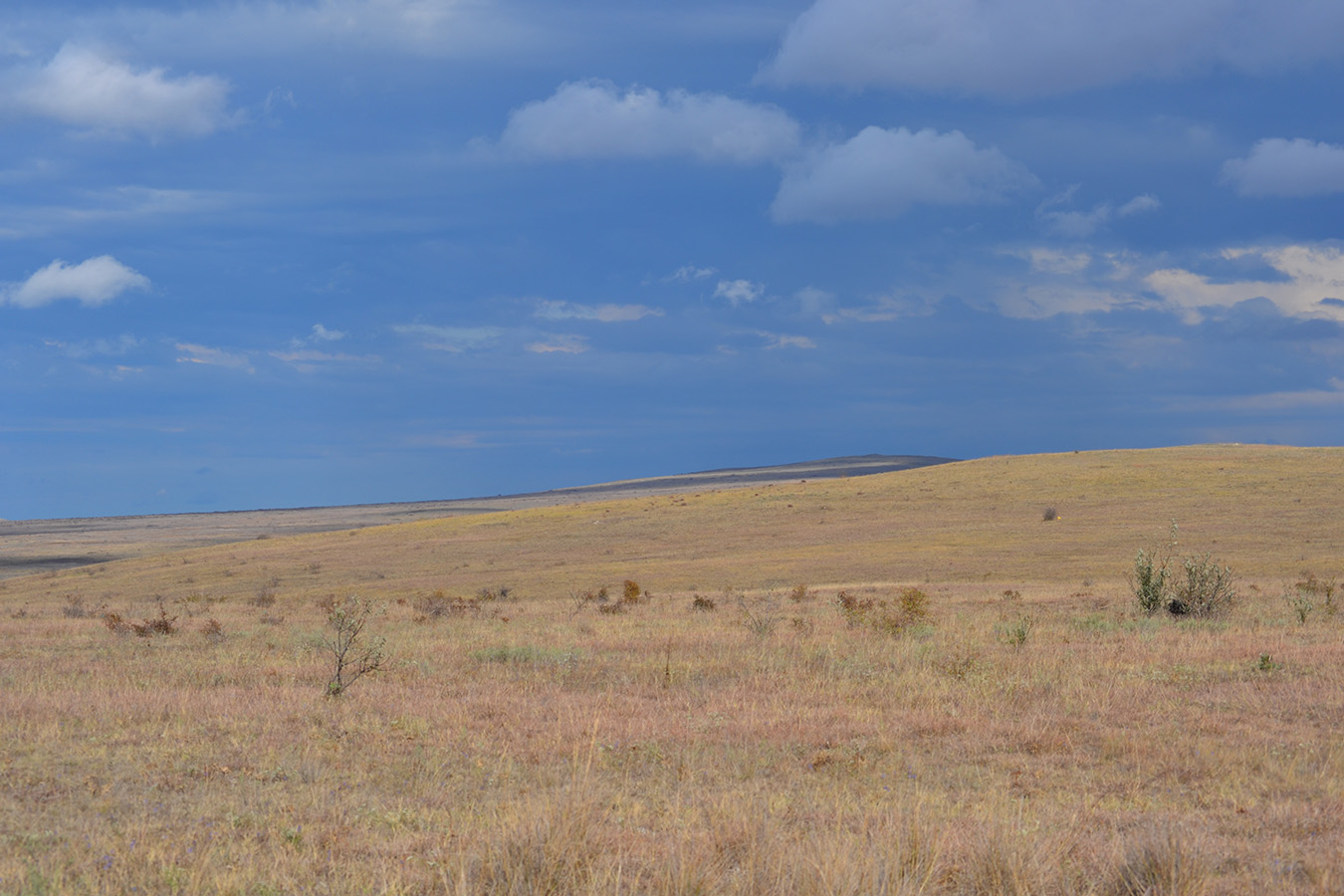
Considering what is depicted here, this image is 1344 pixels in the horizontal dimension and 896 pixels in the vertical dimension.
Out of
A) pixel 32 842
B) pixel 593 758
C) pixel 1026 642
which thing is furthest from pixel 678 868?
pixel 1026 642

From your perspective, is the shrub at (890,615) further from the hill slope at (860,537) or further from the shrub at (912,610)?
the hill slope at (860,537)

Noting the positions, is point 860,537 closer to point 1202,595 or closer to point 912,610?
point 1202,595

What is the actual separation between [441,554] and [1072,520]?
35447 millimetres

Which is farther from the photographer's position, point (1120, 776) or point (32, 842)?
point (1120, 776)

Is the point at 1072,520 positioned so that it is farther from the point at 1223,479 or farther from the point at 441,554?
the point at 441,554

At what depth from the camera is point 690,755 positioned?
863cm

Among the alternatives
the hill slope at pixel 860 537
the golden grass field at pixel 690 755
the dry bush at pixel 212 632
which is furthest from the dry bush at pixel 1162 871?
the hill slope at pixel 860 537

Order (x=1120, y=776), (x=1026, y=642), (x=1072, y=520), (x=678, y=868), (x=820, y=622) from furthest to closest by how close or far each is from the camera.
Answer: (x=1072, y=520) → (x=820, y=622) → (x=1026, y=642) → (x=1120, y=776) → (x=678, y=868)

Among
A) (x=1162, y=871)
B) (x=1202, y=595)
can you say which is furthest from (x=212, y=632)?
(x=1202, y=595)

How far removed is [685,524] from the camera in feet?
202

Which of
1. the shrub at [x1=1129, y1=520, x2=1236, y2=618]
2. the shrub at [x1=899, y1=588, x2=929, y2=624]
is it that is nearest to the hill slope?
the shrub at [x1=1129, y1=520, x2=1236, y2=618]

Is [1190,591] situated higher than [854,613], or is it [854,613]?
[1190,591]

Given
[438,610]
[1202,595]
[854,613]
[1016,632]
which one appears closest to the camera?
[1016,632]

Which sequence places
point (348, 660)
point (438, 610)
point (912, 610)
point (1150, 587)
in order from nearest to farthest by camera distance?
point (348, 660) → point (912, 610) → point (1150, 587) → point (438, 610)
